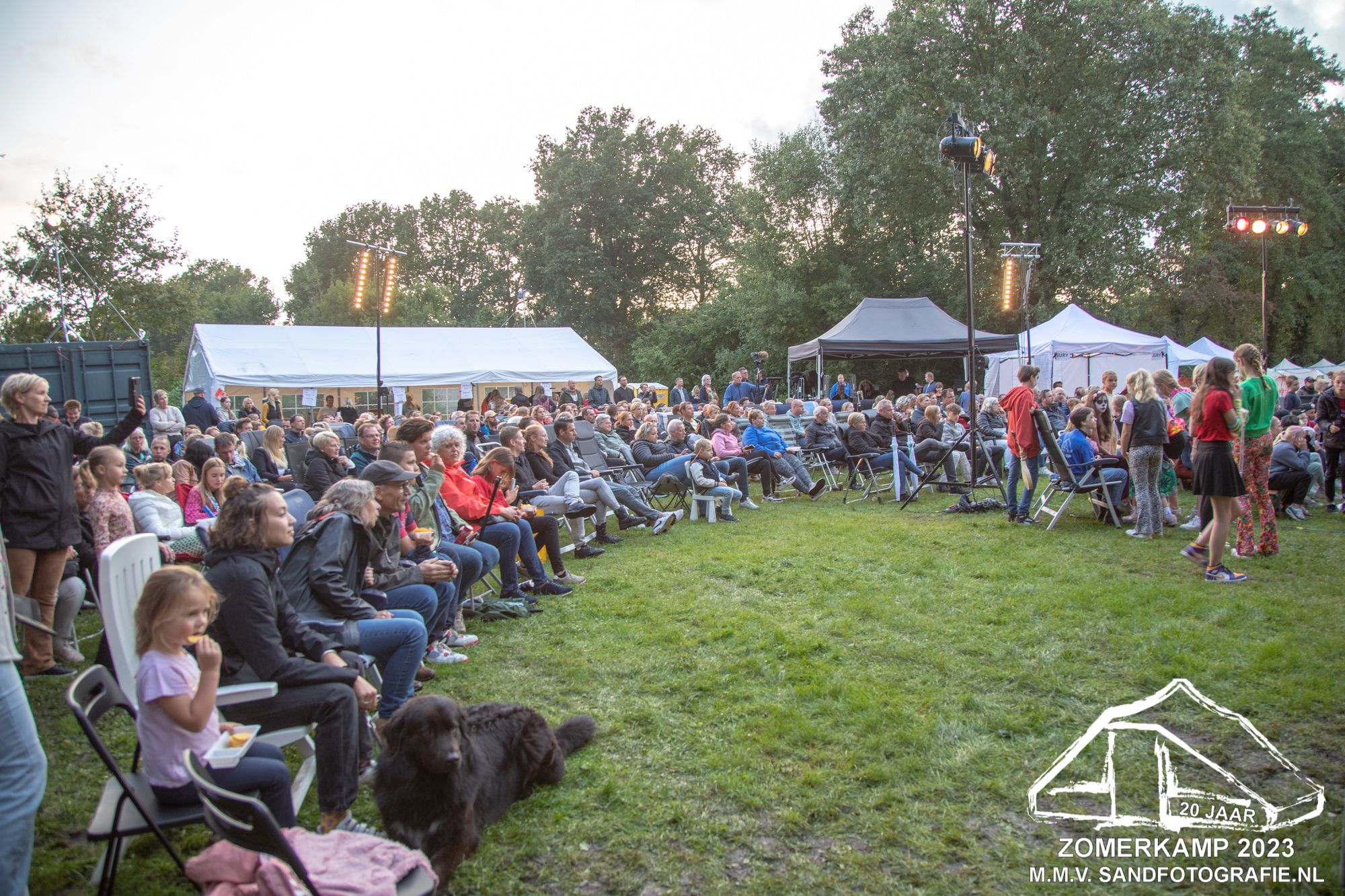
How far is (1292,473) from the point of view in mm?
8203

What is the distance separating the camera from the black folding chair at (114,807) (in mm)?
2232

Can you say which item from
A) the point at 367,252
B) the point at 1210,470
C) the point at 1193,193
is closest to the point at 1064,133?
the point at 1193,193

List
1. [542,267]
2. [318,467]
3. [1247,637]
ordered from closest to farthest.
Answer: [1247,637] → [318,467] → [542,267]

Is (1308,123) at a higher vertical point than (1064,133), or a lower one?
higher

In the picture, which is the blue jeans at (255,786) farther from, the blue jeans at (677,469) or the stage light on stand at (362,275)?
the stage light on stand at (362,275)

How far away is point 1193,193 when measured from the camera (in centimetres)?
2317

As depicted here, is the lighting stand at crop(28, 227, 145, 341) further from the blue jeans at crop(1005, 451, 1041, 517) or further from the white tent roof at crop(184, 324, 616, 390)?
the blue jeans at crop(1005, 451, 1041, 517)

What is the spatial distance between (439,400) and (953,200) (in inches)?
652

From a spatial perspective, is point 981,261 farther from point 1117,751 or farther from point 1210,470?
point 1117,751

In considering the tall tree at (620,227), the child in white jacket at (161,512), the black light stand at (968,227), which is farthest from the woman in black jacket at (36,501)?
the tall tree at (620,227)

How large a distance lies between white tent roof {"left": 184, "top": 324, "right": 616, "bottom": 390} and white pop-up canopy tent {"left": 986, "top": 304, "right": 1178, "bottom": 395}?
11.1 m

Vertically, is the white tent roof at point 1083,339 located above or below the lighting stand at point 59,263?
below

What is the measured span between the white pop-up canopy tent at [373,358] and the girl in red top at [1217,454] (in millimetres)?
17637

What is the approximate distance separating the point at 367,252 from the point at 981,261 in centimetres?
1997
